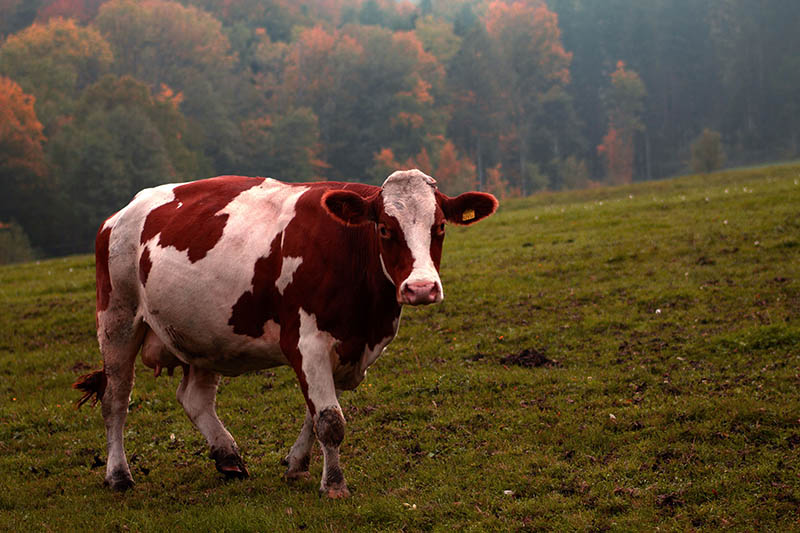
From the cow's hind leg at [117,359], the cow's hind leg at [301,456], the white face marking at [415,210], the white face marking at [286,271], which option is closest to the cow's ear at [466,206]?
the white face marking at [415,210]

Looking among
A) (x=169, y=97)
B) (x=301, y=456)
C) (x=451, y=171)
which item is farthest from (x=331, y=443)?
(x=451, y=171)

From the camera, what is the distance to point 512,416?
9211 millimetres

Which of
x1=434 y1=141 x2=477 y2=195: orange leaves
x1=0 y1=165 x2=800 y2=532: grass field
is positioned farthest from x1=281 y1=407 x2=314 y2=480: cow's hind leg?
x1=434 y1=141 x2=477 y2=195: orange leaves

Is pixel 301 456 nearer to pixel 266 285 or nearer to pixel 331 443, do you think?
pixel 331 443

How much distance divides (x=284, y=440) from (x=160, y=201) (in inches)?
124

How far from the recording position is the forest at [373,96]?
216ft

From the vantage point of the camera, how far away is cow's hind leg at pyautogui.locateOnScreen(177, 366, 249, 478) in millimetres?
8016

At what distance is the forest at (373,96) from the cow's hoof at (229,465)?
192ft

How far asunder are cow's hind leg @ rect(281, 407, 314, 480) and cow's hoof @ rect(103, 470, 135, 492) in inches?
65.2

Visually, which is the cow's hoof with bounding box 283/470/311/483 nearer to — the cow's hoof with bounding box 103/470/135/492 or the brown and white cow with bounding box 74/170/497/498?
the brown and white cow with bounding box 74/170/497/498

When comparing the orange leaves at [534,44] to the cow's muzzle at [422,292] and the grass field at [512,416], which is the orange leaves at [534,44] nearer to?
the grass field at [512,416]

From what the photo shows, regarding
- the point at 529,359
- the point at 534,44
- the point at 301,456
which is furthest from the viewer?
the point at 534,44

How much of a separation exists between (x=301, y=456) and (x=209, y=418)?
46.4 inches

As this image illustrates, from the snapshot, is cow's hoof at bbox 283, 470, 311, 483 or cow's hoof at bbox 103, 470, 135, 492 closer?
cow's hoof at bbox 283, 470, 311, 483
